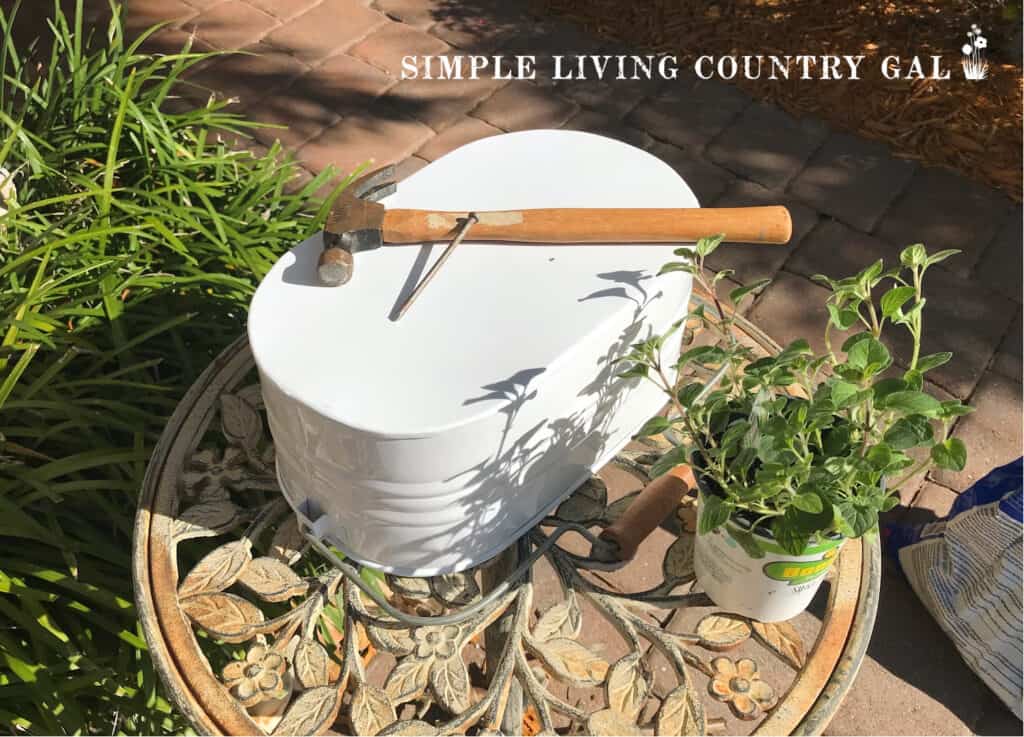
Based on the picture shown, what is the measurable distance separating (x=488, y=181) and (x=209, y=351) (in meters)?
0.83

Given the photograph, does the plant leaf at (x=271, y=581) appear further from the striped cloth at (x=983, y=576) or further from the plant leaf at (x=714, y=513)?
the striped cloth at (x=983, y=576)

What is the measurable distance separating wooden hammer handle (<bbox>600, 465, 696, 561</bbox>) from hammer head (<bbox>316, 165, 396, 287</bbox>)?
1.64 feet

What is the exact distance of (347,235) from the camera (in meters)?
1.16

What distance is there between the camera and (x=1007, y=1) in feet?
10.1

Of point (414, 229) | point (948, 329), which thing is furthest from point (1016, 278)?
point (414, 229)

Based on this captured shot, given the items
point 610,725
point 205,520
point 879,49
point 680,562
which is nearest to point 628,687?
point 610,725

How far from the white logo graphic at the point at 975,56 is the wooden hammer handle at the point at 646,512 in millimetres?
2417

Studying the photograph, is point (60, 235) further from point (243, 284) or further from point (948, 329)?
point (948, 329)

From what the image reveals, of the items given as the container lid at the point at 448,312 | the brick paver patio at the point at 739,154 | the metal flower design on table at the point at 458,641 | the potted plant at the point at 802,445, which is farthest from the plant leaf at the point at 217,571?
the brick paver patio at the point at 739,154

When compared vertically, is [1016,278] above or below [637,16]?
below

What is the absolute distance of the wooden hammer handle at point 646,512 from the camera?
4.32 ft

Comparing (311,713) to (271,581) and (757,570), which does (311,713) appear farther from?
(757,570)

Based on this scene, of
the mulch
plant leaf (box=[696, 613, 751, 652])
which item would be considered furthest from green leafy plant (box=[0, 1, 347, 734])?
the mulch

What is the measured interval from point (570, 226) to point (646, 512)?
415 mm
